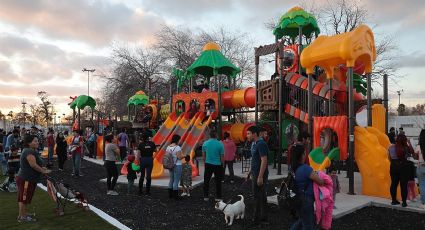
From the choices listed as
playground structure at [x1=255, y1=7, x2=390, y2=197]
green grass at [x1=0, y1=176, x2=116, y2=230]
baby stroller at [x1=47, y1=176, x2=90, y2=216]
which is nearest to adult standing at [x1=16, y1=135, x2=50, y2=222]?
green grass at [x1=0, y1=176, x2=116, y2=230]

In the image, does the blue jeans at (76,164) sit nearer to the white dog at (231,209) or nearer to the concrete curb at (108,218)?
the concrete curb at (108,218)

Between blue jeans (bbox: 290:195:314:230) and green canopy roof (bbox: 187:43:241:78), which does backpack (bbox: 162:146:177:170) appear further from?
green canopy roof (bbox: 187:43:241:78)

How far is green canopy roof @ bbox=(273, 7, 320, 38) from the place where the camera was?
688 inches

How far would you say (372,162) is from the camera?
9.70 metres

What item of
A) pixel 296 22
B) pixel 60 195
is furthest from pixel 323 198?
pixel 296 22

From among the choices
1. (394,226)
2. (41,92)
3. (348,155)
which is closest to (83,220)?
(394,226)

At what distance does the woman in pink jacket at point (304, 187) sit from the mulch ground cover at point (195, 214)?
2.14 metres

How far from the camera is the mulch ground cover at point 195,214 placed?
729 centimetres

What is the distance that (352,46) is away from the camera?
1034 cm

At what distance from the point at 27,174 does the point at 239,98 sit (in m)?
11.0

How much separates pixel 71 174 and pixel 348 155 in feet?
32.8

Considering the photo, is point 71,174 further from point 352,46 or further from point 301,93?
point 352,46

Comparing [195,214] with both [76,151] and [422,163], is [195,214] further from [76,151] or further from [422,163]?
[76,151]

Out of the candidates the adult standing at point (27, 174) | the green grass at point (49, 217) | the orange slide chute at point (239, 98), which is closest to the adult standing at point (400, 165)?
the green grass at point (49, 217)
